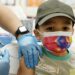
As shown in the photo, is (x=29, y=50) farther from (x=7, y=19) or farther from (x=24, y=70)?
(x=7, y=19)

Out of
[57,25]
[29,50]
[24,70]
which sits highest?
[57,25]

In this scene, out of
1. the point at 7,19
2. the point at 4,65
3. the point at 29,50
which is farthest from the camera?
the point at 7,19

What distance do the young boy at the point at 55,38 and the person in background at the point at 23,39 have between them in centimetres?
5

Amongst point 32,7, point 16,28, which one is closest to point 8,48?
point 16,28

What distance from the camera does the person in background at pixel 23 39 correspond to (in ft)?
3.64

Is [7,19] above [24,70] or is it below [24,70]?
above

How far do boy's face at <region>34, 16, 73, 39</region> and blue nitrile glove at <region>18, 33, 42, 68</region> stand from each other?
2.9 inches

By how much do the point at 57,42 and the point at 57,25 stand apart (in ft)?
0.31

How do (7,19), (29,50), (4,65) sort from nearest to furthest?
(4,65), (29,50), (7,19)

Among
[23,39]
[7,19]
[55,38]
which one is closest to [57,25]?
[55,38]

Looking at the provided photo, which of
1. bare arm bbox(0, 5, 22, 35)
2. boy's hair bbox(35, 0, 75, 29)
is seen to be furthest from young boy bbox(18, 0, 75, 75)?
bare arm bbox(0, 5, 22, 35)

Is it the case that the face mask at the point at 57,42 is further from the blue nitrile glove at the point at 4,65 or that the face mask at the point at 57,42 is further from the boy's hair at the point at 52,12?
the blue nitrile glove at the point at 4,65

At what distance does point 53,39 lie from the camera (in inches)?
44.4

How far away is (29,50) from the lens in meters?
1.12
